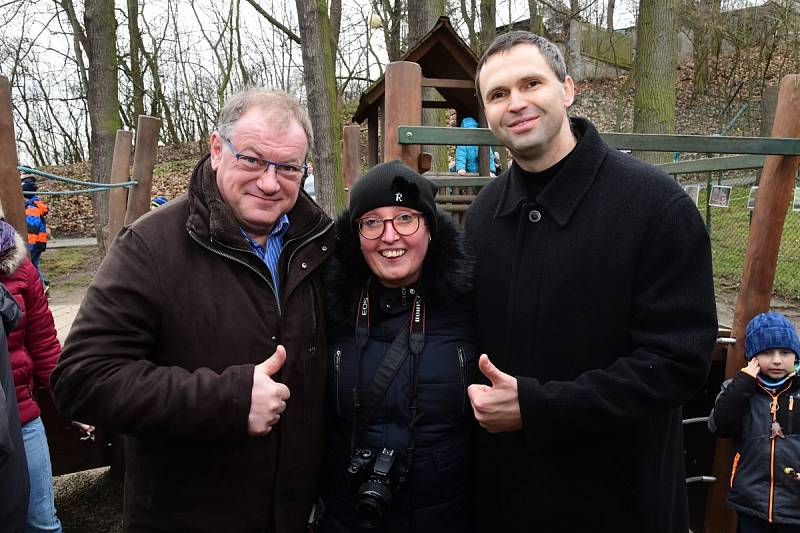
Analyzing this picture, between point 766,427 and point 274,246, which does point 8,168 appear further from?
point 766,427

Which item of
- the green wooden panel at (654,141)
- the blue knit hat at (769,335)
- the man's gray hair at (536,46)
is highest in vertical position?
the man's gray hair at (536,46)

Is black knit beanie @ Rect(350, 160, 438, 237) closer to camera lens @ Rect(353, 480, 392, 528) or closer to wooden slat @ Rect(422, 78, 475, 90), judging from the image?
camera lens @ Rect(353, 480, 392, 528)

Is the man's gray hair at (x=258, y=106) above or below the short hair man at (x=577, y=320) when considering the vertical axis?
above

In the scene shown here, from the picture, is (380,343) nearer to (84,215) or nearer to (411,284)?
(411,284)

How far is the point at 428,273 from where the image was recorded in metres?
1.86

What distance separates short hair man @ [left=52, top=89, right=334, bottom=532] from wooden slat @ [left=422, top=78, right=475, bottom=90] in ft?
13.6

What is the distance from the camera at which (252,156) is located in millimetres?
1729

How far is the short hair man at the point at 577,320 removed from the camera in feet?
4.98

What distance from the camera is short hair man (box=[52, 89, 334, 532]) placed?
4.80ft

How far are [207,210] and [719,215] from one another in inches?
403

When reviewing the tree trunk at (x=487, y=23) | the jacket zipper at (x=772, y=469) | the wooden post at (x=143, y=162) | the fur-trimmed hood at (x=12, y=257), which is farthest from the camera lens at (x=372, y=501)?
the tree trunk at (x=487, y=23)

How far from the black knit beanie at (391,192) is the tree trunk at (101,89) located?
8.55m

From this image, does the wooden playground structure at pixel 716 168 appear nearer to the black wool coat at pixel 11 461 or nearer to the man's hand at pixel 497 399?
the man's hand at pixel 497 399

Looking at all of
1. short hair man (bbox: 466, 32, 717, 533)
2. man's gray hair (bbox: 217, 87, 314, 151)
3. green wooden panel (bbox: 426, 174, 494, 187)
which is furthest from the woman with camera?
green wooden panel (bbox: 426, 174, 494, 187)
